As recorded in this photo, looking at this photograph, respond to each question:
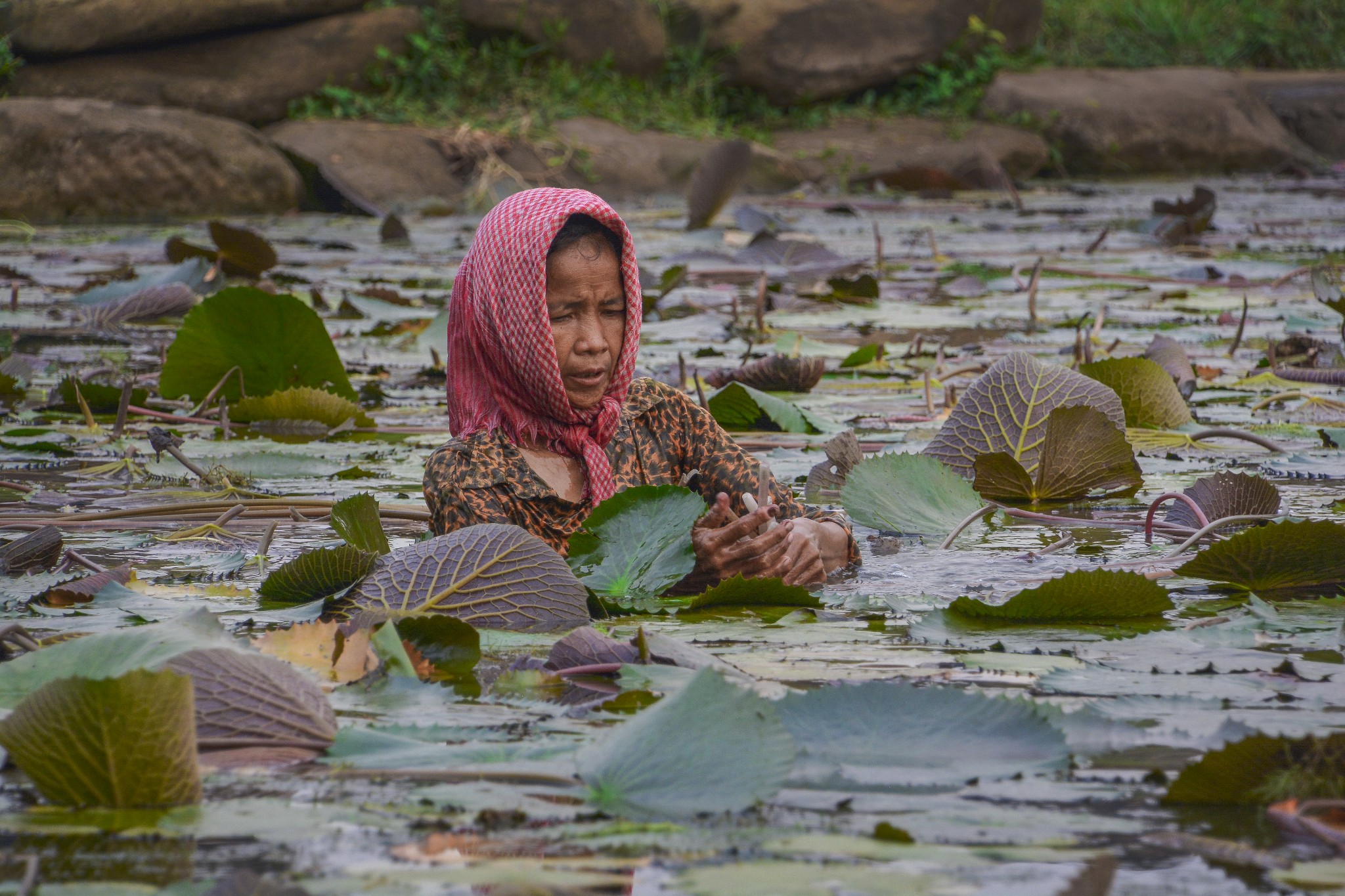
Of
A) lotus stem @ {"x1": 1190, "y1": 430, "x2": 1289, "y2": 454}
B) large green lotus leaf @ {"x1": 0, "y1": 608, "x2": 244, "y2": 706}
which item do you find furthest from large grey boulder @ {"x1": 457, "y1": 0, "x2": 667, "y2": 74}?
large green lotus leaf @ {"x1": 0, "y1": 608, "x2": 244, "y2": 706}

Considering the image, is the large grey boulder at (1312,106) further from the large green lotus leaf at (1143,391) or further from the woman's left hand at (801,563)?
the woman's left hand at (801,563)

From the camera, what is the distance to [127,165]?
8.56m

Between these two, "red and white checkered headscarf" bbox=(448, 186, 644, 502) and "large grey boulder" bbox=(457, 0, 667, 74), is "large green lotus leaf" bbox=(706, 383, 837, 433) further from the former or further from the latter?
"large grey boulder" bbox=(457, 0, 667, 74)

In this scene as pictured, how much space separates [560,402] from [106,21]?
833 cm

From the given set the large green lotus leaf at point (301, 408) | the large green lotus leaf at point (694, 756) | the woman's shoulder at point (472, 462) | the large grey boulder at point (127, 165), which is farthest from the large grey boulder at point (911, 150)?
the large green lotus leaf at point (694, 756)

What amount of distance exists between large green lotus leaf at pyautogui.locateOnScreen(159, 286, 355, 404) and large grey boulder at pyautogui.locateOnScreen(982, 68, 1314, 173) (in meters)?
9.12

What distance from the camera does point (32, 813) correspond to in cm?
116

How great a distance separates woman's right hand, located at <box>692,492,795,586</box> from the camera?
1.92 m

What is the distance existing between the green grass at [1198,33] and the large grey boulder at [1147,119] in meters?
1.76

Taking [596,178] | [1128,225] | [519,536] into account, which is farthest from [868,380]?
[596,178]

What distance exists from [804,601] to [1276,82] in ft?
39.1

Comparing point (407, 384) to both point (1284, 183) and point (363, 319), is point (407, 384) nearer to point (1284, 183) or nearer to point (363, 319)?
point (363, 319)

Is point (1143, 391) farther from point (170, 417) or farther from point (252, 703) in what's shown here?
point (252, 703)

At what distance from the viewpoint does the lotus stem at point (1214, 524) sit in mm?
1960
